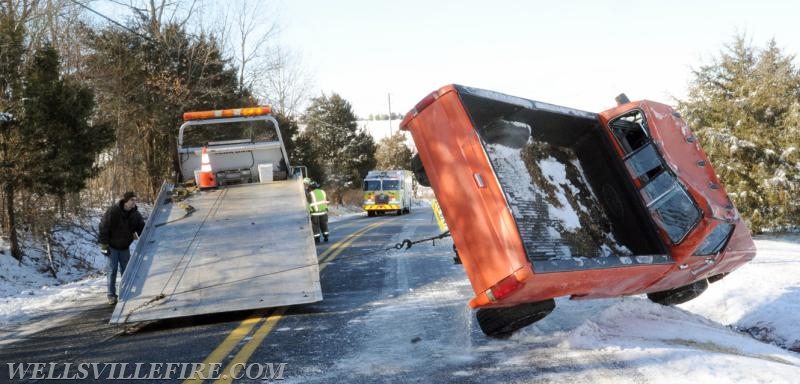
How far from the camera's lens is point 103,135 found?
1223cm

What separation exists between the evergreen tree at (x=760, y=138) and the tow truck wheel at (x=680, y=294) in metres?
15.5

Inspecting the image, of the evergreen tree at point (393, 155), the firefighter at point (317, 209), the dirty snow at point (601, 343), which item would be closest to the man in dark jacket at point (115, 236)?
the dirty snow at point (601, 343)

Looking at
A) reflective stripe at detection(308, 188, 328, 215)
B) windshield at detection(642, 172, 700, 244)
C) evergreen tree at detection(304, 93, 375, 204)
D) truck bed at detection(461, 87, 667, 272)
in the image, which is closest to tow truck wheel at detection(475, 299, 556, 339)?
truck bed at detection(461, 87, 667, 272)

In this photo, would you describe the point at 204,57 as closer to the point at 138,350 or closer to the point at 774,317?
the point at 138,350

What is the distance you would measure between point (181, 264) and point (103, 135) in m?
6.67

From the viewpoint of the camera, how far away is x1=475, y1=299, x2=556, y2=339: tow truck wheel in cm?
514

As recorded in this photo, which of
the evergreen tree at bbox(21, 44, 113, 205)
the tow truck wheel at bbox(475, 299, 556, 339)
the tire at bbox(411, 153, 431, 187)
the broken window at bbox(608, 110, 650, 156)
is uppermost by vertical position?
the evergreen tree at bbox(21, 44, 113, 205)

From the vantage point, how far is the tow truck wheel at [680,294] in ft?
20.5

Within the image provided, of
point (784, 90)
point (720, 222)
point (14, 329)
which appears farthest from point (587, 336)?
point (784, 90)

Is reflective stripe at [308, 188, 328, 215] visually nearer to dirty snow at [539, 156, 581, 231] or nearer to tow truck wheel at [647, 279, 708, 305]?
dirty snow at [539, 156, 581, 231]

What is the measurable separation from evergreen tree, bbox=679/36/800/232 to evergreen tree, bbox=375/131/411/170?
45.6 meters

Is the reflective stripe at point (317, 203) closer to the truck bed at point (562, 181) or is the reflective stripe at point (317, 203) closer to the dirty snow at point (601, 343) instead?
the dirty snow at point (601, 343)

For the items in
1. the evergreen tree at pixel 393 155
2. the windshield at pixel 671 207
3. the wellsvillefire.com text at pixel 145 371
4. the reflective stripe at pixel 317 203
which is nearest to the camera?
the wellsvillefire.com text at pixel 145 371

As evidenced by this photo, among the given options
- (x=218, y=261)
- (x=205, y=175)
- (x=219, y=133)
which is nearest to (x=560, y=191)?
(x=218, y=261)
